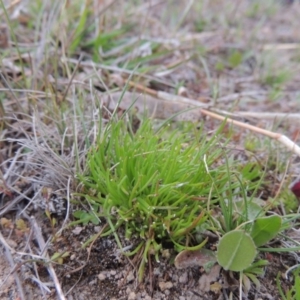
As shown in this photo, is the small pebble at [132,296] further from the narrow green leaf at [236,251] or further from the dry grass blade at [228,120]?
the dry grass blade at [228,120]

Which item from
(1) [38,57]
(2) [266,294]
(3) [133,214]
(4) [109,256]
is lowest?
(2) [266,294]

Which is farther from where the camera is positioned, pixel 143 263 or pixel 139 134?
pixel 139 134

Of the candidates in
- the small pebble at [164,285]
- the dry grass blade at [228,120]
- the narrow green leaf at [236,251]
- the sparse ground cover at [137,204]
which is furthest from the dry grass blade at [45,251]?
the dry grass blade at [228,120]

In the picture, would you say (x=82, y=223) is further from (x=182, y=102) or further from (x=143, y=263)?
(x=182, y=102)

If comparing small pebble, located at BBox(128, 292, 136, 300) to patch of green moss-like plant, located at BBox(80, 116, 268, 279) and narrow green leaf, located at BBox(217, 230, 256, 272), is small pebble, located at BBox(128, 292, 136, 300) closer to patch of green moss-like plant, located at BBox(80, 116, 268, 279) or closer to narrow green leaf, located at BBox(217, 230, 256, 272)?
patch of green moss-like plant, located at BBox(80, 116, 268, 279)

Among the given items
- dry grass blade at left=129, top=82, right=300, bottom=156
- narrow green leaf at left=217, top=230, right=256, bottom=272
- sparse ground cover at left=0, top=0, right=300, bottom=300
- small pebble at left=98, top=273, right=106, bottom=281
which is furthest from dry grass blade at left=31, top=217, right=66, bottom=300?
dry grass blade at left=129, top=82, right=300, bottom=156

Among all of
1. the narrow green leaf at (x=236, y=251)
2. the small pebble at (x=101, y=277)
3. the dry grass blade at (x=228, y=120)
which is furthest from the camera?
the dry grass blade at (x=228, y=120)

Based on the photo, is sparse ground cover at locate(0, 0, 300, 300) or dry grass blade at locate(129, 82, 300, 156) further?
dry grass blade at locate(129, 82, 300, 156)

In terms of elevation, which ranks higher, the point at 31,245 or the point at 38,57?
the point at 38,57

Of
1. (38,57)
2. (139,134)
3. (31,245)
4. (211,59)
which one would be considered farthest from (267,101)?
(31,245)

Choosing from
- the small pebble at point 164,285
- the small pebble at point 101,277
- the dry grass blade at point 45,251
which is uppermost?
the dry grass blade at point 45,251

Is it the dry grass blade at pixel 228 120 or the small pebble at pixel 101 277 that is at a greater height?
the dry grass blade at pixel 228 120
